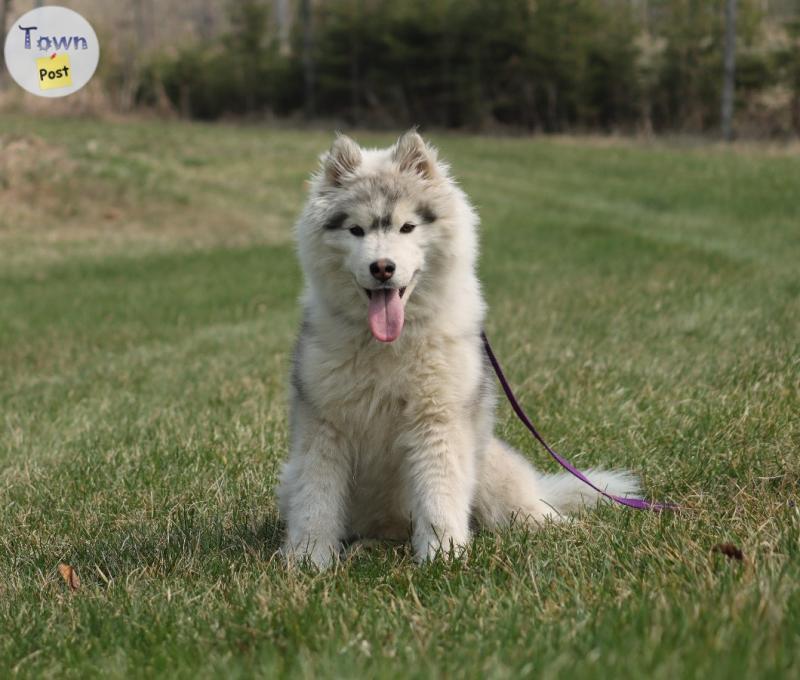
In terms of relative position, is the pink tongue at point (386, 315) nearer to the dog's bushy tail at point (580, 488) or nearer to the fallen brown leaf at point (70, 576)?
the dog's bushy tail at point (580, 488)

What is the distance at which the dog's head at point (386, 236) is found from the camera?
3602mm

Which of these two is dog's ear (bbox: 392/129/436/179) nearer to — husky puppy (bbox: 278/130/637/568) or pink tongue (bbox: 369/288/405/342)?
husky puppy (bbox: 278/130/637/568)

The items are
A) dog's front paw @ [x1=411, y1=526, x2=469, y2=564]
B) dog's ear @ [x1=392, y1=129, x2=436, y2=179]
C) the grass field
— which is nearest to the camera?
the grass field

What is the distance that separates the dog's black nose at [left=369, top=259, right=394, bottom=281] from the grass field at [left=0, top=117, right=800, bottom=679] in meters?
1.04

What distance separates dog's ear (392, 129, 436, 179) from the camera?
12.6 ft

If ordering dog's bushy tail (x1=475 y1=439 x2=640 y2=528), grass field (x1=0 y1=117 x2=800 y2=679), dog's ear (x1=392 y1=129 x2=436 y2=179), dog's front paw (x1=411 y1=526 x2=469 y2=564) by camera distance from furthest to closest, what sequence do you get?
dog's bushy tail (x1=475 y1=439 x2=640 y2=528), dog's ear (x1=392 y1=129 x2=436 y2=179), dog's front paw (x1=411 y1=526 x2=469 y2=564), grass field (x1=0 y1=117 x2=800 y2=679)

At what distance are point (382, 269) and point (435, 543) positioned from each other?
1.03m

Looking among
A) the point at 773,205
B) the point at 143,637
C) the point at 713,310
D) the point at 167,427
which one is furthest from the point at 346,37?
the point at 143,637

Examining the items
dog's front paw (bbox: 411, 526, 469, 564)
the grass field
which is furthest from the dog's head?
the grass field

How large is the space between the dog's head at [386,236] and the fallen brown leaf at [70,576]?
1.37m

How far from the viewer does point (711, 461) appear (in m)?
4.39

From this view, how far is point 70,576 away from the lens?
3.57 meters
